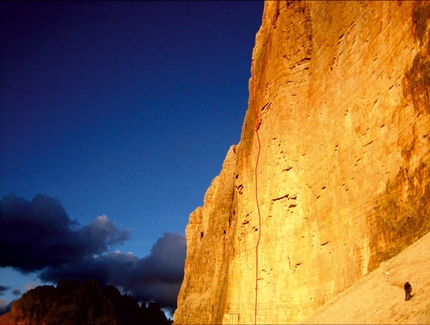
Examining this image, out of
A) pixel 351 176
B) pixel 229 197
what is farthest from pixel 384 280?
pixel 229 197

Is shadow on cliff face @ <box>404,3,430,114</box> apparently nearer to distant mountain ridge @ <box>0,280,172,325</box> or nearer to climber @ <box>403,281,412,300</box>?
climber @ <box>403,281,412,300</box>

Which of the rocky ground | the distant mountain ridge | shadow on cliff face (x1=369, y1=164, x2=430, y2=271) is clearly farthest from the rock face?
the distant mountain ridge

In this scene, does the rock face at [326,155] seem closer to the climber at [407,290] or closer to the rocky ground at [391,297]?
the rocky ground at [391,297]

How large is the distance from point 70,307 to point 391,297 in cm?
9787

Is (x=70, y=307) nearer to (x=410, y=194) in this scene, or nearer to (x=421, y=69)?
(x=410, y=194)

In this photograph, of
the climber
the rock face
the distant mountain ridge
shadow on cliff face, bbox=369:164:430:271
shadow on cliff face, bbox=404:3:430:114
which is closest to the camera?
the climber

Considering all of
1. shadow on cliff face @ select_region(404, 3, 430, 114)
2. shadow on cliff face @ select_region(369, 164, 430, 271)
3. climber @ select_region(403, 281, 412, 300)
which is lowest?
climber @ select_region(403, 281, 412, 300)

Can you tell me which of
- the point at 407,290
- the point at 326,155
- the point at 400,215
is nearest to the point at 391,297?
the point at 407,290

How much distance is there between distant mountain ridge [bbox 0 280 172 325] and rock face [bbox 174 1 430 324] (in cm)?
6859

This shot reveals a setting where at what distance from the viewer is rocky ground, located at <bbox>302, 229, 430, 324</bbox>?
38.5 ft

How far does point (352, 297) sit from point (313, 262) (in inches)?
301

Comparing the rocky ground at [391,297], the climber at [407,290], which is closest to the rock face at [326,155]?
the rocky ground at [391,297]

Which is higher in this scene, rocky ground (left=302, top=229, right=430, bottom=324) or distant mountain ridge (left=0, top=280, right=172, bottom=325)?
distant mountain ridge (left=0, top=280, right=172, bottom=325)

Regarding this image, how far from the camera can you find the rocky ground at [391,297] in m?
11.7
